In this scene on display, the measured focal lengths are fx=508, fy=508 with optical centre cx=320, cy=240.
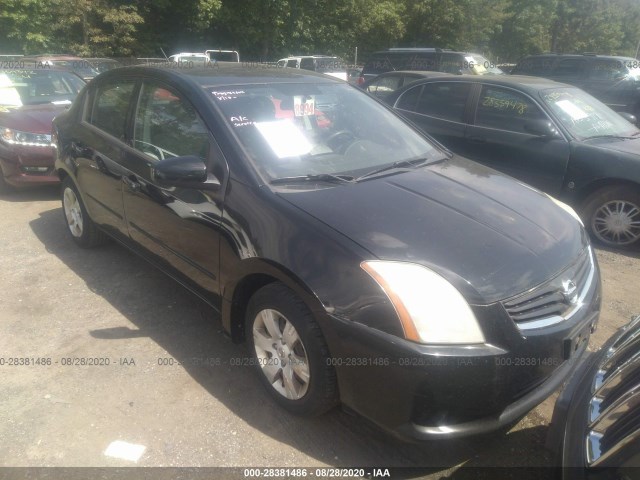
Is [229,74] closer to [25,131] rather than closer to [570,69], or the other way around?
[25,131]

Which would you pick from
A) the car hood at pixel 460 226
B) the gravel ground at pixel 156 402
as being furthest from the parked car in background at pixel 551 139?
the car hood at pixel 460 226

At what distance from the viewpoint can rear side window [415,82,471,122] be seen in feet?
19.5

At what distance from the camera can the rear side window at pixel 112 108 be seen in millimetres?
3676

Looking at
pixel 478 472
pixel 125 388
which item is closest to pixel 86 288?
pixel 125 388

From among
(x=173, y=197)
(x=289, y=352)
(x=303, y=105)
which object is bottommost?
(x=289, y=352)

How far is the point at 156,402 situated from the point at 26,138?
4.53m

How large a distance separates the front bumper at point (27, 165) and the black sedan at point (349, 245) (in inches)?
103

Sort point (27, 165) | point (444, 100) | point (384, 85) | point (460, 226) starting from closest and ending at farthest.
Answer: point (460, 226) → point (27, 165) → point (444, 100) → point (384, 85)

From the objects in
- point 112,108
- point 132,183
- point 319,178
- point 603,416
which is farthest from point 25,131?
point 603,416

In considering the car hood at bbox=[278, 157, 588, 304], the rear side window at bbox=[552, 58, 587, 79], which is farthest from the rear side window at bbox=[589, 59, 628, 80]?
the car hood at bbox=[278, 157, 588, 304]

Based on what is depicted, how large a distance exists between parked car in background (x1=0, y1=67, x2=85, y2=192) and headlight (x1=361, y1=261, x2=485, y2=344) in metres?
5.23

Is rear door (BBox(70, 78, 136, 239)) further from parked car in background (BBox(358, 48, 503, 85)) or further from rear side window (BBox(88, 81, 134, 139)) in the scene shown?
parked car in background (BBox(358, 48, 503, 85))

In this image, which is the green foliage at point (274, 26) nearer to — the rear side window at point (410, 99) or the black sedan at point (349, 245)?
the rear side window at point (410, 99)

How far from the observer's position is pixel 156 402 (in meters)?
2.74
